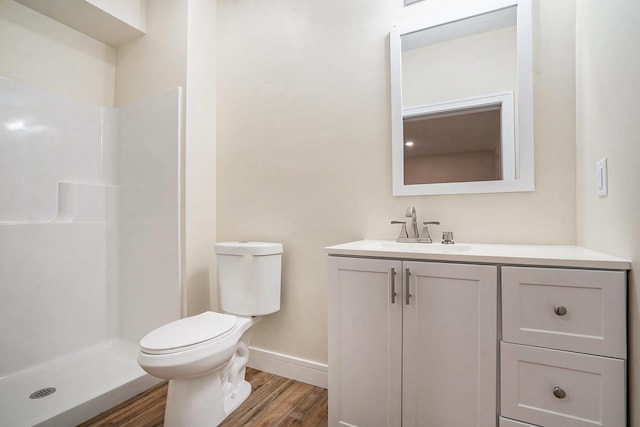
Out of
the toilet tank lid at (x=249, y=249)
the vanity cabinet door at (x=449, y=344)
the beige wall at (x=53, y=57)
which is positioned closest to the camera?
the vanity cabinet door at (x=449, y=344)

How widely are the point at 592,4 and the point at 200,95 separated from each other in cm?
211

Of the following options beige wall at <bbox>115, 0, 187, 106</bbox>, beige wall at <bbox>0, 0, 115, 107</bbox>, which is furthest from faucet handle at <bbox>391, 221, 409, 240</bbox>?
beige wall at <bbox>0, 0, 115, 107</bbox>

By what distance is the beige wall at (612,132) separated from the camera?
2.92ft

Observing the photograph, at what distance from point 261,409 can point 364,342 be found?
781 mm

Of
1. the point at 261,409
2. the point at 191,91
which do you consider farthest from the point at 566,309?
the point at 191,91

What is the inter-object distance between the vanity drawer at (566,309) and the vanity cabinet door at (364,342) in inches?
15.2

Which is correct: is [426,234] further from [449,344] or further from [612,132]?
[612,132]

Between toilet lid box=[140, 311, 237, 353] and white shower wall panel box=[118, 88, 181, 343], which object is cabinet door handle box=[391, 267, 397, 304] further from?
white shower wall panel box=[118, 88, 181, 343]

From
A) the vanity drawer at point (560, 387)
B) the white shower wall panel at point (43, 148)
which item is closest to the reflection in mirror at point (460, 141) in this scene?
the vanity drawer at point (560, 387)

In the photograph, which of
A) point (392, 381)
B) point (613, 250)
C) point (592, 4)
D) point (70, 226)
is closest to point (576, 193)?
point (613, 250)

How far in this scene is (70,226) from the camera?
6.96 ft

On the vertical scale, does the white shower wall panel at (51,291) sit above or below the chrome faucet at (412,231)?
below

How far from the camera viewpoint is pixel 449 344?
1.13m

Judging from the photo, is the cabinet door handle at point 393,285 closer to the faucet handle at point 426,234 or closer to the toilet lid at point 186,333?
the faucet handle at point 426,234
